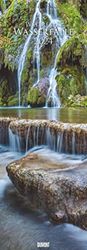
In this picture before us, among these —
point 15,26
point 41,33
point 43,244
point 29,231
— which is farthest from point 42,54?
point 43,244

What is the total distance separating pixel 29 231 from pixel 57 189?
0.64 m

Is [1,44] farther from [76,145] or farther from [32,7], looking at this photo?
[76,145]

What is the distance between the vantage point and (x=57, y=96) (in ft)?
45.6

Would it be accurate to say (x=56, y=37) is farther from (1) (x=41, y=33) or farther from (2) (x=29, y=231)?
(2) (x=29, y=231)

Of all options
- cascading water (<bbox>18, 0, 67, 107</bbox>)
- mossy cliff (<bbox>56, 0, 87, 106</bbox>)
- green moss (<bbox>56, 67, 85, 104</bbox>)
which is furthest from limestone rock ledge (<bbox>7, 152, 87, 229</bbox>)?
cascading water (<bbox>18, 0, 67, 107</bbox>)

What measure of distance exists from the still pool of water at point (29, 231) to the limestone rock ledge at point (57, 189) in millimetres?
116

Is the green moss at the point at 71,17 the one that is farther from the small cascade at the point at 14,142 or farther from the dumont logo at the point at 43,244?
the dumont logo at the point at 43,244

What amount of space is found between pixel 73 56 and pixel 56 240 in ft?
36.6

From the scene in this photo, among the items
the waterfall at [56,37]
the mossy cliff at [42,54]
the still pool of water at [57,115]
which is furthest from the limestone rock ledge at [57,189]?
the waterfall at [56,37]

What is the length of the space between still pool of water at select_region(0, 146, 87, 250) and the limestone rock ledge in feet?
0.38

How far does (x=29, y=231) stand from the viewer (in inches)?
176

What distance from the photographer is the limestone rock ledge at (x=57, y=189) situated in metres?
4.49

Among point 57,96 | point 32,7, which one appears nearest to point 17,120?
point 57,96

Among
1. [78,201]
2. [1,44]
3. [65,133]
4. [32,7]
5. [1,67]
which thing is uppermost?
[32,7]
